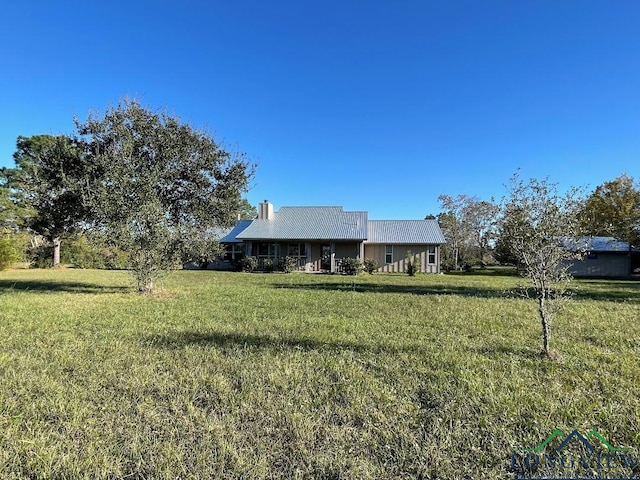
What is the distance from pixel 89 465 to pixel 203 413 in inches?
36.4

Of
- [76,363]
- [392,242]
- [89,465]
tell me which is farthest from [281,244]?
[89,465]

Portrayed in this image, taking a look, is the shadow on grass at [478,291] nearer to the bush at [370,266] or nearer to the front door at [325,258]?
the bush at [370,266]

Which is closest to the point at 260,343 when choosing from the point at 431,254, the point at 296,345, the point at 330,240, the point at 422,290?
the point at 296,345

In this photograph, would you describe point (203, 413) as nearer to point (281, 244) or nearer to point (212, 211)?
point (212, 211)

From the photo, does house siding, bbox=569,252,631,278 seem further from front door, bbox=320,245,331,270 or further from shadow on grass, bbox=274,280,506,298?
shadow on grass, bbox=274,280,506,298

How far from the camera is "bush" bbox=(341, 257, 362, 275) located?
2403cm

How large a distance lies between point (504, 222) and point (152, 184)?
372 inches

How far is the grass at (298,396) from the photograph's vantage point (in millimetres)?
2607

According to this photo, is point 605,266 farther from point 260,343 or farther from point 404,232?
point 260,343

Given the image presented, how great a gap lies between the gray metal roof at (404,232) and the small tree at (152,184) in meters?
17.0

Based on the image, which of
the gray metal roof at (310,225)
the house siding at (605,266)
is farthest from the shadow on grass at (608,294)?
the house siding at (605,266)

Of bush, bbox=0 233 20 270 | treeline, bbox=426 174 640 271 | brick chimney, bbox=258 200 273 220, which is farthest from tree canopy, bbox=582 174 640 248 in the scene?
bush, bbox=0 233 20 270

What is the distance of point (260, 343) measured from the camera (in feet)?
18.7

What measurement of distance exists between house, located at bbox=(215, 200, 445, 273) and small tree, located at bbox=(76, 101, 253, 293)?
45.4 ft
